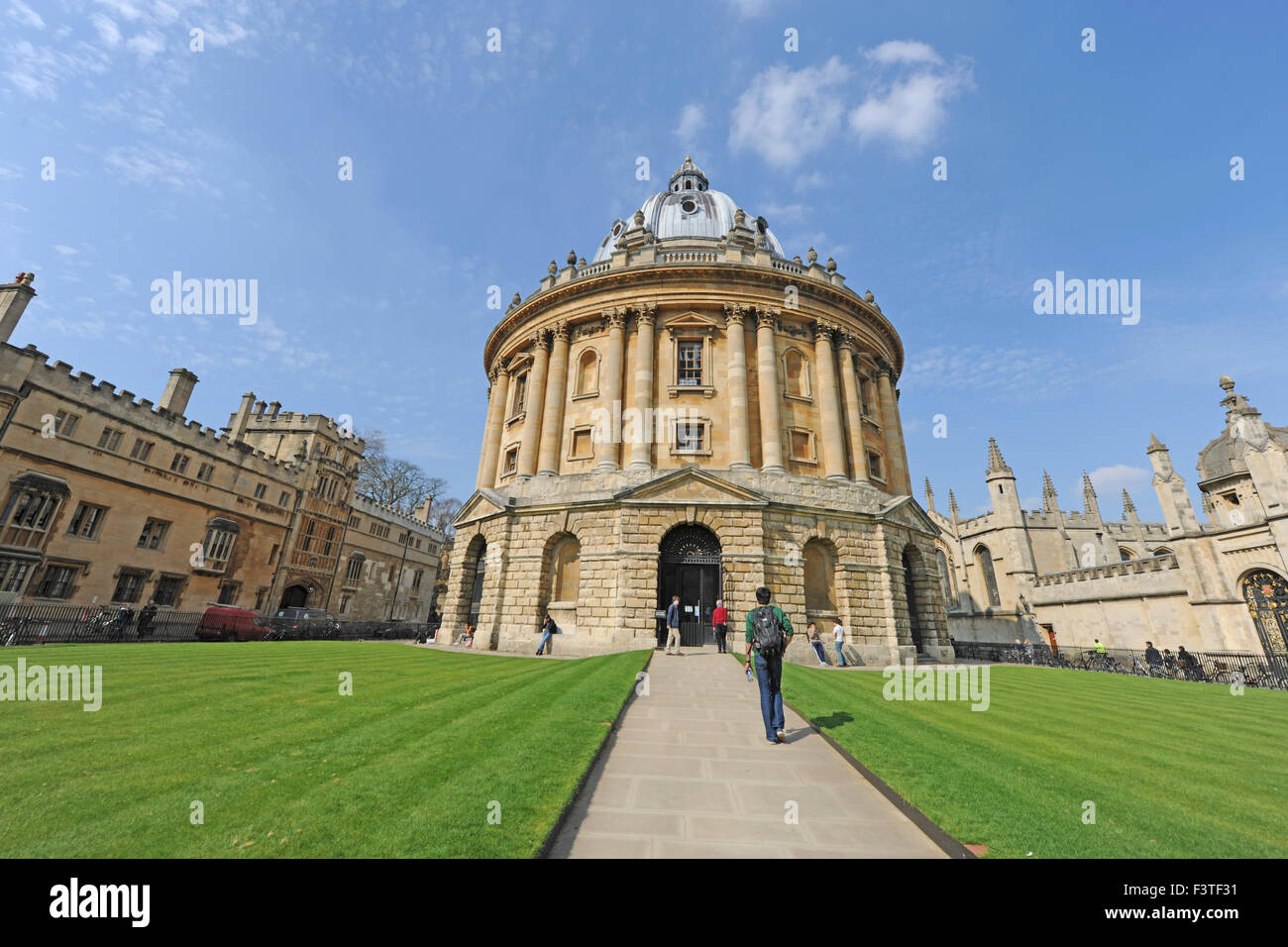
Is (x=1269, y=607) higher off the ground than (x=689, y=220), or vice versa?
(x=689, y=220)

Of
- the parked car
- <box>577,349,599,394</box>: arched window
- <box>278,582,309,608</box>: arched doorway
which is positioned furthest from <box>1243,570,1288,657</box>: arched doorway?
<box>278,582,309,608</box>: arched doorway

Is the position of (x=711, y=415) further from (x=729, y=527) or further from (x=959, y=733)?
(x=959, y=733)

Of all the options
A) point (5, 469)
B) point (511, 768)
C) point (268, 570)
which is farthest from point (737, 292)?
point (268, 570)

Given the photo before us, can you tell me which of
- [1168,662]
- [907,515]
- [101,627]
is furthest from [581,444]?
[1168,662]

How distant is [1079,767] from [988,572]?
44.8 meters

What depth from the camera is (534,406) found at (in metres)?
26.1

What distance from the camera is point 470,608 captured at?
83.5 ft

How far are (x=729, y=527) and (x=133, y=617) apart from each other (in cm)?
3303

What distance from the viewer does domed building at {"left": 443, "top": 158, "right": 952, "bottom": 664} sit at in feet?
67.1

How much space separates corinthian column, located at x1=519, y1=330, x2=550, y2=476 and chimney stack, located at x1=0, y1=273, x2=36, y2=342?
2478 cm

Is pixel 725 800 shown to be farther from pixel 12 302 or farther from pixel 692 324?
pixel 12 302
